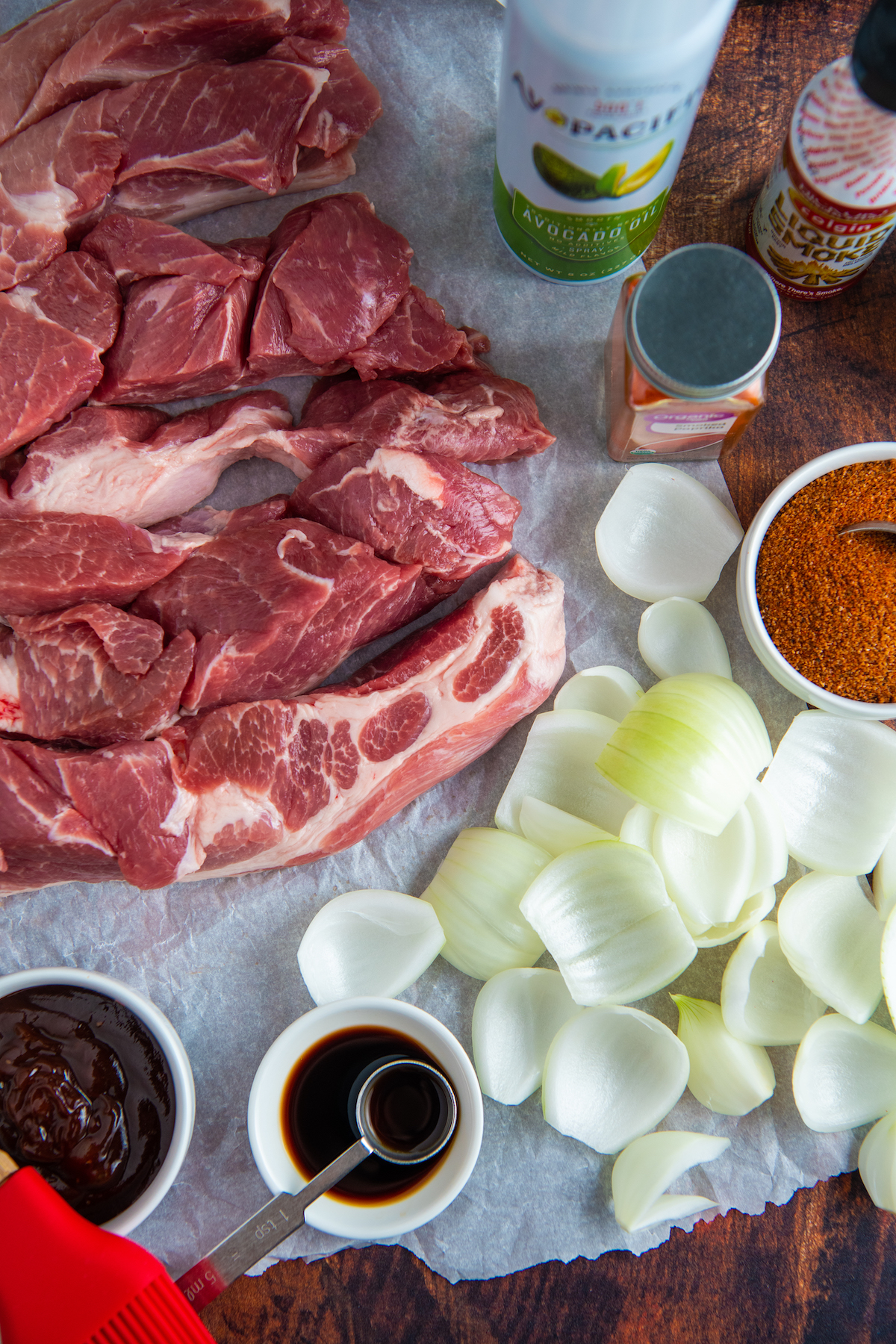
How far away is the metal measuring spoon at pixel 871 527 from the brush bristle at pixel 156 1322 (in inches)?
72.5

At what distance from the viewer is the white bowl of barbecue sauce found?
1.69 metres

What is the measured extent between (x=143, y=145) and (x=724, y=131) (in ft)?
4.25

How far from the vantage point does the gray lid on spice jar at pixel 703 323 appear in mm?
1680

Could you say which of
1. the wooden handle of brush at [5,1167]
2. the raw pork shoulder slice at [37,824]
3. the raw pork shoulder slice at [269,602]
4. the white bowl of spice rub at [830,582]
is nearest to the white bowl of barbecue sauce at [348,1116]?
the wooden handle of brush at [5,1167]

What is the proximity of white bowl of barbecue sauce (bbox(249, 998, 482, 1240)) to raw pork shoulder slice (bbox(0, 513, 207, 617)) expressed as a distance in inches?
37.3

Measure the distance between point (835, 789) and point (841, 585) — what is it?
1.41 ft

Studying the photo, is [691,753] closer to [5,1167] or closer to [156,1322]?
[156,1322]

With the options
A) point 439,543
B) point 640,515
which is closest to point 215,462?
point 439,543

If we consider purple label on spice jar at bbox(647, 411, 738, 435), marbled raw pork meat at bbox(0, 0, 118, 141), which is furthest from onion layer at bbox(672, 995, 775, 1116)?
marbled raw pork meat at bbox(0, 0, 118, 141)

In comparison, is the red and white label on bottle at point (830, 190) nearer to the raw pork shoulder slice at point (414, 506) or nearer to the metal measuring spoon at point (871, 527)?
the metal measuring spoon at point (871, 527)

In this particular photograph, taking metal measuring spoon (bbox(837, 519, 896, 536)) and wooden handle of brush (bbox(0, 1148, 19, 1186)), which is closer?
wooden handle of brush (bbox(0, 1148, 19, 1186))

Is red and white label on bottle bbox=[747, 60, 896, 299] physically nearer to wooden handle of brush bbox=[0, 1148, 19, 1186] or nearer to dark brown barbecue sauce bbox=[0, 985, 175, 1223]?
dark brown barbecue sauce bbox=[0, 985, 175, 1223]

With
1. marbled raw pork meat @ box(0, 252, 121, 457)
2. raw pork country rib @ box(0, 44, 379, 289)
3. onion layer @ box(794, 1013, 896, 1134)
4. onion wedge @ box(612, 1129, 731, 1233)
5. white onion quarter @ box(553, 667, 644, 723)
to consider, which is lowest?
onion wedge @ box(612, 1129, 731, 1233)

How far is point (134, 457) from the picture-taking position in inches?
77.5
